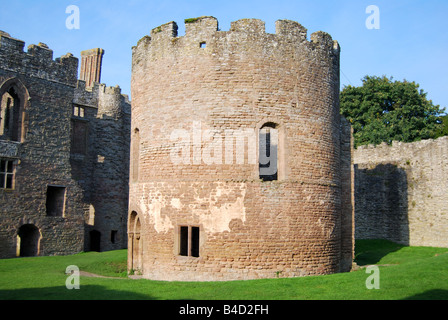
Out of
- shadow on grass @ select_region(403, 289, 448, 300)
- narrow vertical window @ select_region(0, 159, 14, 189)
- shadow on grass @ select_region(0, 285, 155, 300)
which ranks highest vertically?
narrow vertical window @ select_region(0, 159, 14, 189)

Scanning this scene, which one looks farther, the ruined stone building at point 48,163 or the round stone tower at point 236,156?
the ruined stone building at point 48,163

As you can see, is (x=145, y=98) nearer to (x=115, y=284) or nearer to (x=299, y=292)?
(x=115, y=284)

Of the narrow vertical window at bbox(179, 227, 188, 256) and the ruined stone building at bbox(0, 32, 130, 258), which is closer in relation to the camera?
the narrow vertical window at bbox(179, 227, 188, 256)

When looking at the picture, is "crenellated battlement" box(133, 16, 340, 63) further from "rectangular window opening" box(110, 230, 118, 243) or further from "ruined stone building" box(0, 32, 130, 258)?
"rectangular window opening" box(110, 230, 118, 243)

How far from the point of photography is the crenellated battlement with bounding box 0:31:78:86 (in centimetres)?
2209

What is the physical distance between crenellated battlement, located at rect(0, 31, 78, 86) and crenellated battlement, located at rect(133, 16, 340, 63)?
11196 mm

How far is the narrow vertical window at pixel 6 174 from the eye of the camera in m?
21.5

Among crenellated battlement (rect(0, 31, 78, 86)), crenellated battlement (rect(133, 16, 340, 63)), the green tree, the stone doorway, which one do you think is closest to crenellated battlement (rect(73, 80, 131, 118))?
crenellated battlement (rect(0, 31, 78, 86))

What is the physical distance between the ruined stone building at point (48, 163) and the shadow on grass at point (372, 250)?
14.9 m

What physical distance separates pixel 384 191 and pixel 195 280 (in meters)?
17.1

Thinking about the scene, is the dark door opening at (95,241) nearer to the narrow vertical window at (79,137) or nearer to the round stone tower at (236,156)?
the narrow vertical window at (79,137)

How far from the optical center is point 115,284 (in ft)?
39.4

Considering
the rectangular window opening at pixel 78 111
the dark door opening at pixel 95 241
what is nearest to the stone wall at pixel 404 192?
the dark door opening at pixel 95 241

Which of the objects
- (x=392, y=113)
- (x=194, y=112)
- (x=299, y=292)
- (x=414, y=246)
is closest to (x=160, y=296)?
(x=299, y=292)
